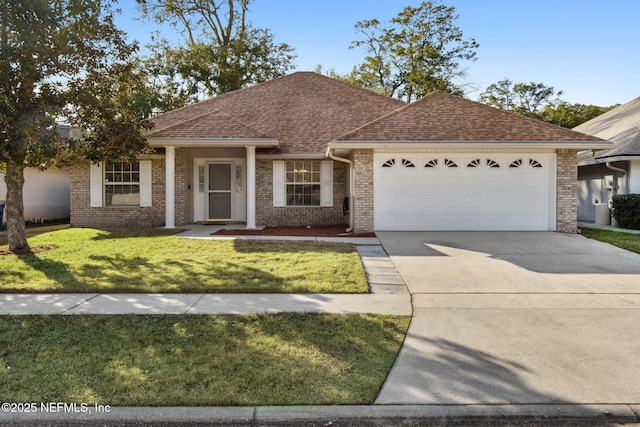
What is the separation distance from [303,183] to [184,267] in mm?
7756

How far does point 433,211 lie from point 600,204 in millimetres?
7803

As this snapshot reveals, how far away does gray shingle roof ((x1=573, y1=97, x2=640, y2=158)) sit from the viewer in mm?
14969

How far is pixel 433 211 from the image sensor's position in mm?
12758

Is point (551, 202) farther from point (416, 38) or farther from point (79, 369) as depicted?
point (416, 38)

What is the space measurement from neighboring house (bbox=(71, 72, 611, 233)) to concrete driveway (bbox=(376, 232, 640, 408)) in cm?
367

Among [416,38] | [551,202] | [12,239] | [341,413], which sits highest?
[416,38]

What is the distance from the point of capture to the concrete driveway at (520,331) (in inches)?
134

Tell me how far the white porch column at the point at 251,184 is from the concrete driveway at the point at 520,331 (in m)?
6.17

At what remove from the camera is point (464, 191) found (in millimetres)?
12734

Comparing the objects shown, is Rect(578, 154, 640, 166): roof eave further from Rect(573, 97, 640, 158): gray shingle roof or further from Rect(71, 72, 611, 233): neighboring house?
Rect(71, 72, 611, 233): neighboring house

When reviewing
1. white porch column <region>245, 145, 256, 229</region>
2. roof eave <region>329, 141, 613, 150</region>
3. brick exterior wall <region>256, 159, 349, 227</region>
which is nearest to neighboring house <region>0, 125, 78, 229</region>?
brick exterior wall <region>256, 159, 349, 227</region>

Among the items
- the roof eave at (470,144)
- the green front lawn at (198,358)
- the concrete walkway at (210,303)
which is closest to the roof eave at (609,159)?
the roof eave at (470,144)

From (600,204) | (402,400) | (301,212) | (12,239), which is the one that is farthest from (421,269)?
(600,204)

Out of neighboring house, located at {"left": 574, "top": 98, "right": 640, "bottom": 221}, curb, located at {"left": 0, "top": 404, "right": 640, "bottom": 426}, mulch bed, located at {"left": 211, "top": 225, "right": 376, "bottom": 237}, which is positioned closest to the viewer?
curb, located at {"left": 0, "top": 404, "right": 640, "bottom": 426}
